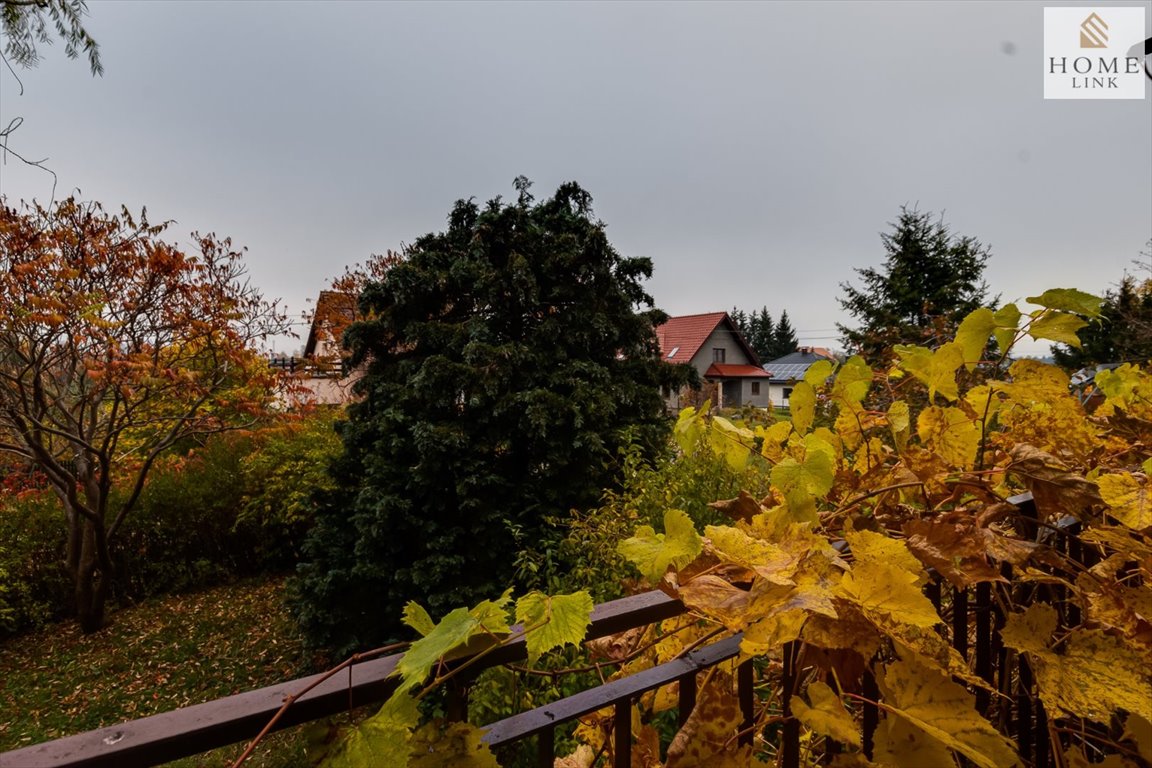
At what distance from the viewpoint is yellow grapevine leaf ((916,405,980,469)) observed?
73cm

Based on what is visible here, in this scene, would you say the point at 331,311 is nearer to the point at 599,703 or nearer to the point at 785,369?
the point at 599,703

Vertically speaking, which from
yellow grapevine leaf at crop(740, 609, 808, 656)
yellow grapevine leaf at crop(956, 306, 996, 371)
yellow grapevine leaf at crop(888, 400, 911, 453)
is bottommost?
yellow grapevine leaf at crop(740, 609, 808, 656)

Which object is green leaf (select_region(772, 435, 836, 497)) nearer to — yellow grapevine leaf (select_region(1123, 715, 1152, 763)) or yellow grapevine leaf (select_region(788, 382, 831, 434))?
yellow grapevine leaf (select_region(788, 382, 831, 434))

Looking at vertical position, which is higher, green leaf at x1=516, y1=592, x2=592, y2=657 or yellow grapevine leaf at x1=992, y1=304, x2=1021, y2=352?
yellow grapevine leaf at x1=992, y1=304, x2=1021, y2=352

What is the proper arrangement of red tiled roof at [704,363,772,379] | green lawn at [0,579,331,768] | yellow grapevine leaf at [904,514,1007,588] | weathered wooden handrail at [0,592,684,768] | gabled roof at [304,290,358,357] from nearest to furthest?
weathered wooden handrail at [0,592,684,768] → yellow grapevine leaf at [904,514,1007,588] → green lawn at [0,579,331,768] → gabled roof at [304,290,358,357] → red tiled roof at [704,363,772,379]

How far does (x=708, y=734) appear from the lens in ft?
1.89

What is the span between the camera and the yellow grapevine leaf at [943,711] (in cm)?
48

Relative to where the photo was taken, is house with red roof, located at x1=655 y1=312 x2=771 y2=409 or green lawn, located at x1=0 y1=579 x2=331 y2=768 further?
house with red roof, located at x1=655 y1=312 x2=771 y2=409

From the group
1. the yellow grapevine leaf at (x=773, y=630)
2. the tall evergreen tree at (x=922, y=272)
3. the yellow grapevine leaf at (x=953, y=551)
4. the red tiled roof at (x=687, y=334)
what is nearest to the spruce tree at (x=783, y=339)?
the red tiled roof at (x=687, y=334)

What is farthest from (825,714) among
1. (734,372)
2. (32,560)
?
(734,372)

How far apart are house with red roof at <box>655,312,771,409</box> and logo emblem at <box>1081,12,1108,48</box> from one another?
→ 18.1 m

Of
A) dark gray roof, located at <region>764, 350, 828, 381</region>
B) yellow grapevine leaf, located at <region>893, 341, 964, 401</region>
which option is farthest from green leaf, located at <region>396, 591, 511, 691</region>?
dark gray roof, located at <region>764, 350, 828, 381</region>

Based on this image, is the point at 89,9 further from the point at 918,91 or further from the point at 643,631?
the point at 918,91

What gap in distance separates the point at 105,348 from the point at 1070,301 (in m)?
6.93
